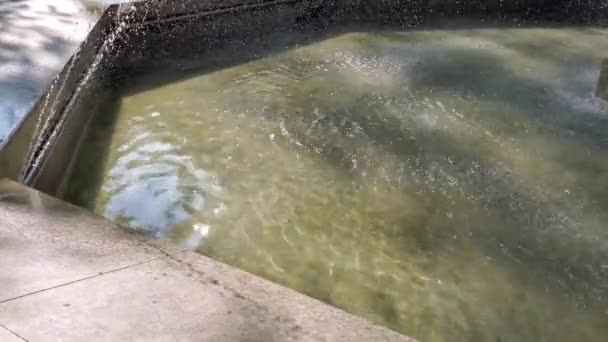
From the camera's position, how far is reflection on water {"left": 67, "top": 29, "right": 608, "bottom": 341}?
272cm

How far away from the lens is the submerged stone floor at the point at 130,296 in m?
1.70

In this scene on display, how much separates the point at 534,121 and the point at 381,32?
245 centimetres

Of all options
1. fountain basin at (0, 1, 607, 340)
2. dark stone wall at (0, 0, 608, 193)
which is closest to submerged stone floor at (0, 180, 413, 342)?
fountain basin at (0, 1, 607, 340)

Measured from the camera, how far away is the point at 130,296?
6.18 ft

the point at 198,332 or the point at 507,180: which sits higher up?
the point at 198,332

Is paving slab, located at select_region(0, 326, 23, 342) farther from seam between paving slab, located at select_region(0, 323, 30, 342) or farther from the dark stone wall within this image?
the dark stone wall

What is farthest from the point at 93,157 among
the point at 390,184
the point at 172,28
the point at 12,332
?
the point at 172,28

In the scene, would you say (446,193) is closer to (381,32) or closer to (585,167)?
(585,167)

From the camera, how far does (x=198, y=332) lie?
1.73 m

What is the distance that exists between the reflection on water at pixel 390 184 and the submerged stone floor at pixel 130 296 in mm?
625

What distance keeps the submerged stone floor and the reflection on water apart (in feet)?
2.05

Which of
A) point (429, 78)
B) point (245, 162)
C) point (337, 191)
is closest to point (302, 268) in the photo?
point (337, 191)

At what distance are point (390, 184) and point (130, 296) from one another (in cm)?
199

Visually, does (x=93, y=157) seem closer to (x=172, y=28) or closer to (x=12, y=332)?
(x=12, y=332)
